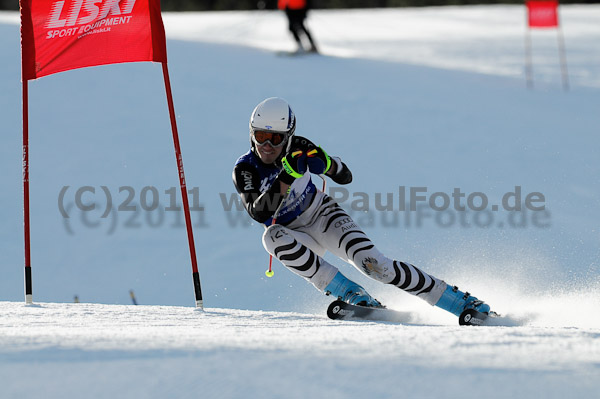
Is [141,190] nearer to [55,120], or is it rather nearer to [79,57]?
[55,120]

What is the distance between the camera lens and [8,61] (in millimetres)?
12242

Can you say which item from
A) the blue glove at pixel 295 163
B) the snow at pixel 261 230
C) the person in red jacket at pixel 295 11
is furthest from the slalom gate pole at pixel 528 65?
the blue glove at pixel 295 163

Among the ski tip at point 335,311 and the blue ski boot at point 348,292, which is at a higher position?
the blue ski boot at point 348,292

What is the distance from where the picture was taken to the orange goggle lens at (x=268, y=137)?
5055mm

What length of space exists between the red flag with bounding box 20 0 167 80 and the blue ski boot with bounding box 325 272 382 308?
2047 mm

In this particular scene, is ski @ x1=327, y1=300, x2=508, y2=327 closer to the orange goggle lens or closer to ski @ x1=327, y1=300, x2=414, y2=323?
ski @ x1=327, y1=300, x2=414, y2=323

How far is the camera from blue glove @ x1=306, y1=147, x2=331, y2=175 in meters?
4.83

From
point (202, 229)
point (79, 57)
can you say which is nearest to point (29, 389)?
point (79, 57)

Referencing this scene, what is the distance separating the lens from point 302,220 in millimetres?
5297

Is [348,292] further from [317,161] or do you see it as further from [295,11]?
[295,11]

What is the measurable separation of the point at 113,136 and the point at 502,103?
19.3 feet

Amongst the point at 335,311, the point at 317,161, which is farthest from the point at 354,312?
the point at 317,161

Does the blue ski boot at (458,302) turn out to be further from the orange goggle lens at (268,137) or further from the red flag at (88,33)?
the red flag at (88,33)

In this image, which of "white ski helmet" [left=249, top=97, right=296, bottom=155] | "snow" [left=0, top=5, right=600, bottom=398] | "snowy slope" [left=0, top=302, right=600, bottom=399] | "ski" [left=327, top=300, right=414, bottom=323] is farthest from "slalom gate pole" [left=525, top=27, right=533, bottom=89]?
"snowy slope" [left=0, top=302, right=600, bottom=399]
